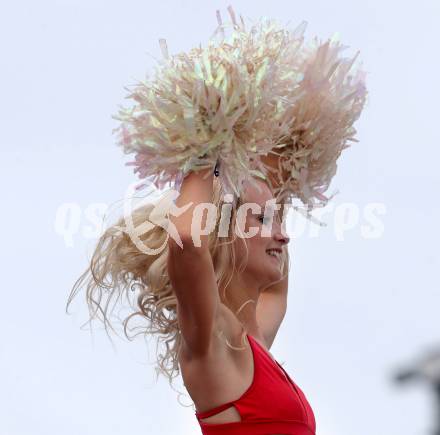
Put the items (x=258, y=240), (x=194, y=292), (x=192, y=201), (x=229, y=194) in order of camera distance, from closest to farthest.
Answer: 1. (x=192, y=201)
2. (x=194, y=292)
3. (x=229, y=194)
4. (x=258, y=240)

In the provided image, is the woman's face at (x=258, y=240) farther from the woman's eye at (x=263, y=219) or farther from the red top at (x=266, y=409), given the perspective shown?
the red top at (x=266, y=409)

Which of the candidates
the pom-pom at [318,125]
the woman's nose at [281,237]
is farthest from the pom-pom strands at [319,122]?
the woman's nose at [281,237]

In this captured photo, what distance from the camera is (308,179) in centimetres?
338

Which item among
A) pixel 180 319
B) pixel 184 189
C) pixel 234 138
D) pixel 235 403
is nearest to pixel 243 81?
pixel 234 138

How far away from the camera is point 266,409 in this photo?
291 cm

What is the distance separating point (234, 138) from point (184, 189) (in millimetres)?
218

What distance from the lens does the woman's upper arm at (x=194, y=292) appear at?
246 centimetres

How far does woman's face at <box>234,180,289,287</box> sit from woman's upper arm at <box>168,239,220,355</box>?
40cm

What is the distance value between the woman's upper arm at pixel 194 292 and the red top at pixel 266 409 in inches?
10.5

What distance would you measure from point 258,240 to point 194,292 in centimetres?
63

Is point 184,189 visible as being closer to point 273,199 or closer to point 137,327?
point 273,199

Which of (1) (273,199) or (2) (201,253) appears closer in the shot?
(2) (201,253)

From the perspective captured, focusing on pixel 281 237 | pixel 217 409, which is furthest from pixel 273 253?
pixel 217 409

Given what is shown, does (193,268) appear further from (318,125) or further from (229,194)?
(318,125)
